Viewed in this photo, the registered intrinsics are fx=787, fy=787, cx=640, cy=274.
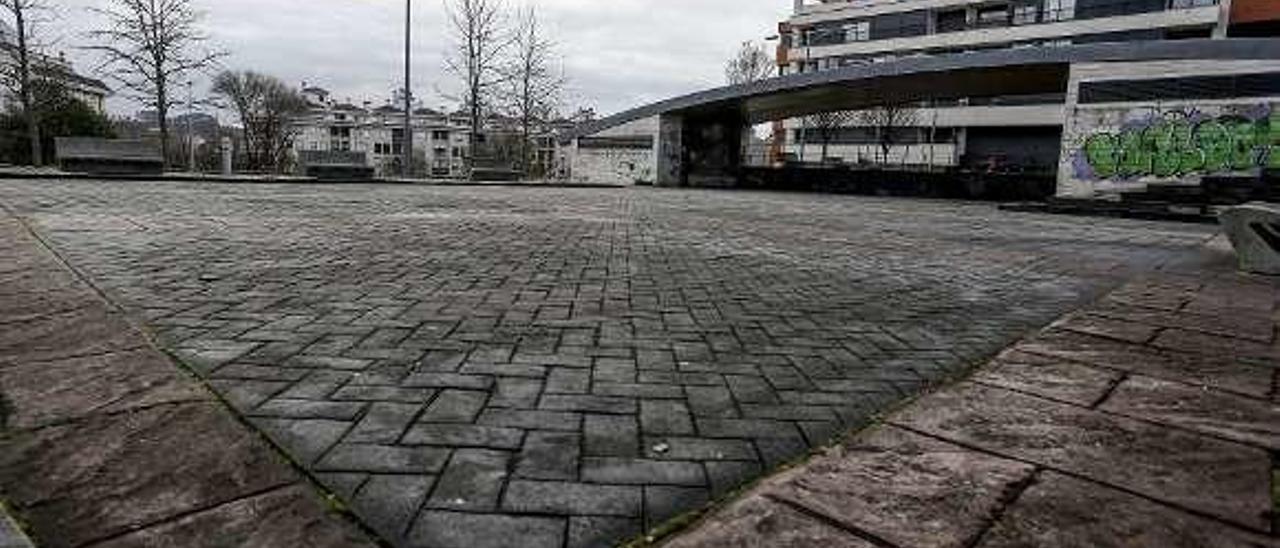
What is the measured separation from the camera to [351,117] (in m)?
119

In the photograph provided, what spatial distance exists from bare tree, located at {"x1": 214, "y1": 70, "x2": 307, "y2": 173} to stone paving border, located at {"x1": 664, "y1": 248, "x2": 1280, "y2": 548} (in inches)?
1892

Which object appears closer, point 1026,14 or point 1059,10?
point 1059,10

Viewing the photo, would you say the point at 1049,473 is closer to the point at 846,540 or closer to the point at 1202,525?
the point at 1202,525

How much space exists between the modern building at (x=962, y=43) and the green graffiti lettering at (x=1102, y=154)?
20363mm

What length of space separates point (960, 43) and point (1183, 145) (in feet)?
124

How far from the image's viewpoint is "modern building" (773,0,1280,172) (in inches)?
1786

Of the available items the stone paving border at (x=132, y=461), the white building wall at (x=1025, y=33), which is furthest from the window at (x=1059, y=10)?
the stone paving border at (x=132, y=461)

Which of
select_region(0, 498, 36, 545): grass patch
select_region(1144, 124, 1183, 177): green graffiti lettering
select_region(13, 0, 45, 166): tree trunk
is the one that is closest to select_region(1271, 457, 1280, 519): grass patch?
select_region(0, 498, 36, 545): grass patch

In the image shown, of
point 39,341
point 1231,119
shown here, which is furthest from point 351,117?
point 39,341

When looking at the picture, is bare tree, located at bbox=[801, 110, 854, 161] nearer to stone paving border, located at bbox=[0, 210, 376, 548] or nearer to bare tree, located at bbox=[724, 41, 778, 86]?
bare tree, located at bbox=[724, 41, 778, 86]

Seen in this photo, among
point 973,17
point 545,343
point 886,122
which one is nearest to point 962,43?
point 973,17

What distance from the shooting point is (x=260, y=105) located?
58406 mm

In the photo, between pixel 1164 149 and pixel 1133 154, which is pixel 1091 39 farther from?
pixel 1164 149

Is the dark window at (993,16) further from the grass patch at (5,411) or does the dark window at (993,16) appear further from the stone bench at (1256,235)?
the grass patch at (5,411)
